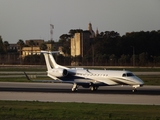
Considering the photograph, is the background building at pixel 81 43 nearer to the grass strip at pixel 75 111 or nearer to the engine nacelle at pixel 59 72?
the engine nacelle at pixel 59 72

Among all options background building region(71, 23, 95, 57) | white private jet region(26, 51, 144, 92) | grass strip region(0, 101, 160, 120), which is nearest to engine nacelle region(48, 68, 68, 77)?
white private jet region(26, 51, 144, 92)

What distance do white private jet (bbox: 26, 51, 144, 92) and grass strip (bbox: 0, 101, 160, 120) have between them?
12339 mm

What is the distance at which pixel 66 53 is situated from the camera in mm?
166375

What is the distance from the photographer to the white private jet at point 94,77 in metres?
40.6

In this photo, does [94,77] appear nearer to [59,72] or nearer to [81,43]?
[59,72]

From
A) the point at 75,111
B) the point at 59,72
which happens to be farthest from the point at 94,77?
the point at 75,111

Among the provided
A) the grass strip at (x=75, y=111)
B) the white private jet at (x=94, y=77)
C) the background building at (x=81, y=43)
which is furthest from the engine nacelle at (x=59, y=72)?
the background building at (x=81, y=43)

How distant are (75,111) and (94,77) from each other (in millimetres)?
17284

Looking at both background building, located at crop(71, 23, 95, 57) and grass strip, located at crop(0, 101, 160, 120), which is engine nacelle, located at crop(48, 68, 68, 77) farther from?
background building, located at crop(71, 23, 95, 57)

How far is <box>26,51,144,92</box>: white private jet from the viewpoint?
133ft

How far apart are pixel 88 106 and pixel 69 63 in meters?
96.9

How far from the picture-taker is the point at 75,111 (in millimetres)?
24953

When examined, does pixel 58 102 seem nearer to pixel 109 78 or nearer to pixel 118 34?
pixel 109 78

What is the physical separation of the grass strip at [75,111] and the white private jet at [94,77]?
12.3 meters
